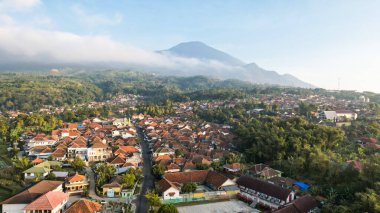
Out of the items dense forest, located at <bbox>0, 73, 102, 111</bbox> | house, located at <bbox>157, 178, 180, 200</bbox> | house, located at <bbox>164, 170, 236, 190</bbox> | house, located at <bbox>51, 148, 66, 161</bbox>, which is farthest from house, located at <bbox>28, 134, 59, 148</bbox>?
dense forest, located at <bbox>0, 73, 102, 111</bbox>

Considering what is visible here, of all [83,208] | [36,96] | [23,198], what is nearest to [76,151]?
[23,198]

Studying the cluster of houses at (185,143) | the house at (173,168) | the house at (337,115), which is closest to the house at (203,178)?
the house at (173,168)

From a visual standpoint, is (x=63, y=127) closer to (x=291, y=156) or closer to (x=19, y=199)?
(x=19, y=199)

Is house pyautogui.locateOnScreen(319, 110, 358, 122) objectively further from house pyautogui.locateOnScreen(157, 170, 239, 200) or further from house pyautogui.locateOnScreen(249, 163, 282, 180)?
house pyautogui.locateOnScreen(157, 170, 239, 200)

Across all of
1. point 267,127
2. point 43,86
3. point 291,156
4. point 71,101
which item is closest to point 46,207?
point 291,156

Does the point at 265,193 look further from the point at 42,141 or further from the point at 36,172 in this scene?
the point at 42,141
